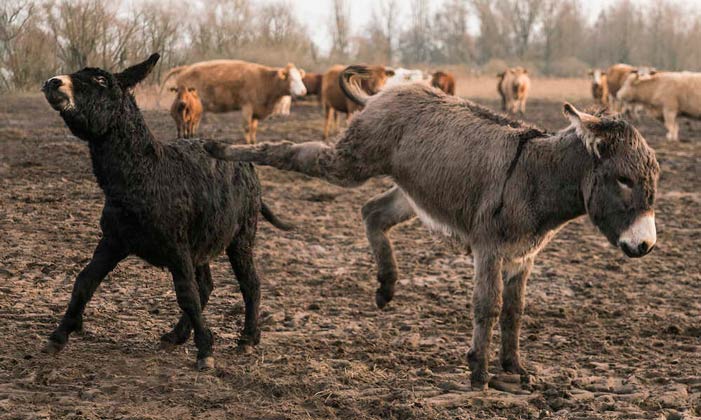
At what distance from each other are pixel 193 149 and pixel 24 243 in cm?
313

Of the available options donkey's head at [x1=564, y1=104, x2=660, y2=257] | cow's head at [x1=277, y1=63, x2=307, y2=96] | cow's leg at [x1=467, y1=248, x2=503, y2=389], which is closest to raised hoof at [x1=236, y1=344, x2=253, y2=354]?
cow's leg at [x1=467, y1=248, x2=503, y2=389]

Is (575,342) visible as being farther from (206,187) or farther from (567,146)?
(206,187)

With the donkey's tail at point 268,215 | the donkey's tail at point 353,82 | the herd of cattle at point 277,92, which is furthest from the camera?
the herd of cattle at point 277,92

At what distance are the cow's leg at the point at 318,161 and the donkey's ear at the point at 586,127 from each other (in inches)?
49.2

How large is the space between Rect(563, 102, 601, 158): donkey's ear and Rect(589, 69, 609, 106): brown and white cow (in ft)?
78.1

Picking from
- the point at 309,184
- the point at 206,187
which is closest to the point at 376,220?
the point at 206,187

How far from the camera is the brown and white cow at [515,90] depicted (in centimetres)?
2686

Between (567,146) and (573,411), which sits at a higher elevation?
(567,146)

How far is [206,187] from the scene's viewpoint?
5.00m

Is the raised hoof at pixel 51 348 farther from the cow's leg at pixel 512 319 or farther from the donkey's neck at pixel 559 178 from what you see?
the donkey's neck at pixel 559 178

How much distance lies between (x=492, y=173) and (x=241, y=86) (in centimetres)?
1241

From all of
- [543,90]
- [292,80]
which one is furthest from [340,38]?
[292,80]

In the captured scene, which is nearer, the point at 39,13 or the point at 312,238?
the point at 312,238

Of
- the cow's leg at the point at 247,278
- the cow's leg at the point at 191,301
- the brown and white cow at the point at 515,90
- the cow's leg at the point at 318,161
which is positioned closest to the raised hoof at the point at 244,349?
the cow's leg at the point at 247,278
